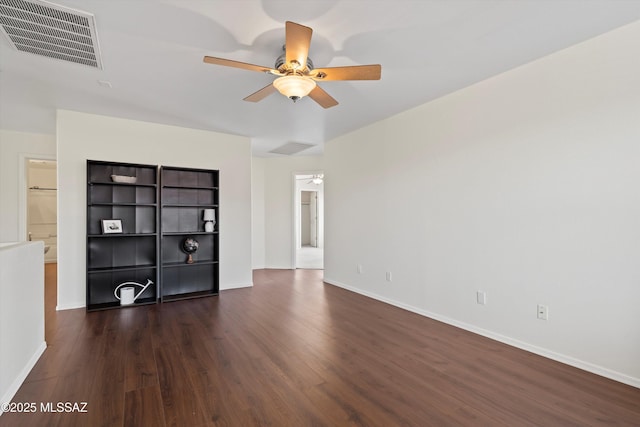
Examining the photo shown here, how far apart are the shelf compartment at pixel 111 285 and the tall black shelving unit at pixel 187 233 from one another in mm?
169

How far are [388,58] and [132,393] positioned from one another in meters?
3.23

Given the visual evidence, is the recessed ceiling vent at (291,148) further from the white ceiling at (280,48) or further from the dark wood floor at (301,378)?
the dark wood floor at (301,378)

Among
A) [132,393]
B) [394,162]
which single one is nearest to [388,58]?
[394,162]

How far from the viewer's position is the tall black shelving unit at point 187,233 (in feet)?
14.9

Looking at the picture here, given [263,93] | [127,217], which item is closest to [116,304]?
[127,217]

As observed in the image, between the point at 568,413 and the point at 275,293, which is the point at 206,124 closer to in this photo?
the point at 275,293

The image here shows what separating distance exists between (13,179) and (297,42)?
584 centimetres

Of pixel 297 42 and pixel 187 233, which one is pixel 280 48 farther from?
pixel 187 233

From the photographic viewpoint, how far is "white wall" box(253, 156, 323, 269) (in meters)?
7.00

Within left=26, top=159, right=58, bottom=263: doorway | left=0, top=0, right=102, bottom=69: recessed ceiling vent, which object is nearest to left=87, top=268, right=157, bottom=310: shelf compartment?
left=0, top=0, right=102, bottom=69: recessed ceiling vent

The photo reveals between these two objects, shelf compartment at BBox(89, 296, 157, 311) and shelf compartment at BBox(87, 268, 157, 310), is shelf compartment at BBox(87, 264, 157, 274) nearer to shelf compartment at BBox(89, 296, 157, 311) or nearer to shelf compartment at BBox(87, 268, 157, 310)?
shelf compartment at BBox(87, 268, 157, 310)

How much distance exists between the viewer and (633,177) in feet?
7.14

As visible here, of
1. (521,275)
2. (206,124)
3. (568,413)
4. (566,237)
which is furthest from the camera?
(206,124)

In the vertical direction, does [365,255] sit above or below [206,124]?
below
